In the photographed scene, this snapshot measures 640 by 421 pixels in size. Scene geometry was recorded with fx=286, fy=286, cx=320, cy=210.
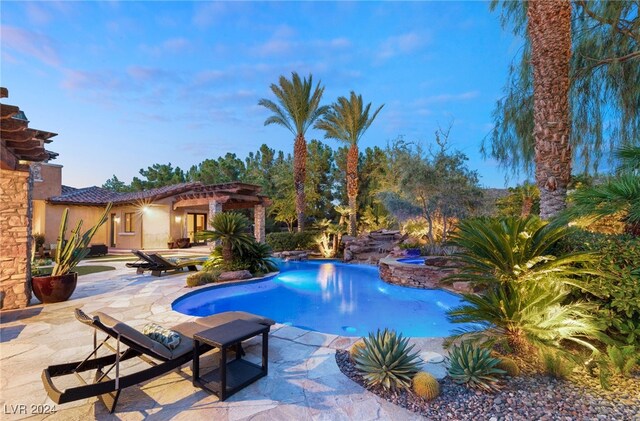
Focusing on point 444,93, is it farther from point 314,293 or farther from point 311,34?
point 314,293

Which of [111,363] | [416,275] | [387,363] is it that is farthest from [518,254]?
[416,275]

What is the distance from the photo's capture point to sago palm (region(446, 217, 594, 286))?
3.42m

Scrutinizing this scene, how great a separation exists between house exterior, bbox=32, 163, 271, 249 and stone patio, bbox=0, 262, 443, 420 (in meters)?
12.2

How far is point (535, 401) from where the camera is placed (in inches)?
108

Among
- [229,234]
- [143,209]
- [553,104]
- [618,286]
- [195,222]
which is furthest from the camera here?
[195,222]

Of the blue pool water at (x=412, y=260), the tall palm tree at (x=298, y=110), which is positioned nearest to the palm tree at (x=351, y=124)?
the tall palm tree at (x=298, y=110)

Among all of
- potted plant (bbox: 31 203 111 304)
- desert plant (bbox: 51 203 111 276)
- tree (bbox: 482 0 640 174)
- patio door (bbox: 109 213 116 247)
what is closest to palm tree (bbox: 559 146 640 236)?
tree (bbox: 482 0 640 174)

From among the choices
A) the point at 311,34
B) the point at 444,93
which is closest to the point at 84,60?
the point at 311,34

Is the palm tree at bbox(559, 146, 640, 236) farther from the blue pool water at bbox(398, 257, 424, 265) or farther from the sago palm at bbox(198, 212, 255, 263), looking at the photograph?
the blue pool water at bbox(398, 257, 424, 265)

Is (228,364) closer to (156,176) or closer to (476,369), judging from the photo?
(476,369)

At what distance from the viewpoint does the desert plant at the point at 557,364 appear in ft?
10.2

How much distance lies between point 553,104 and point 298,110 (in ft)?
46.5

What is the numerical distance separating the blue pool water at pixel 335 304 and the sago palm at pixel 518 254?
2711 mm

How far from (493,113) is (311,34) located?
8.69m
